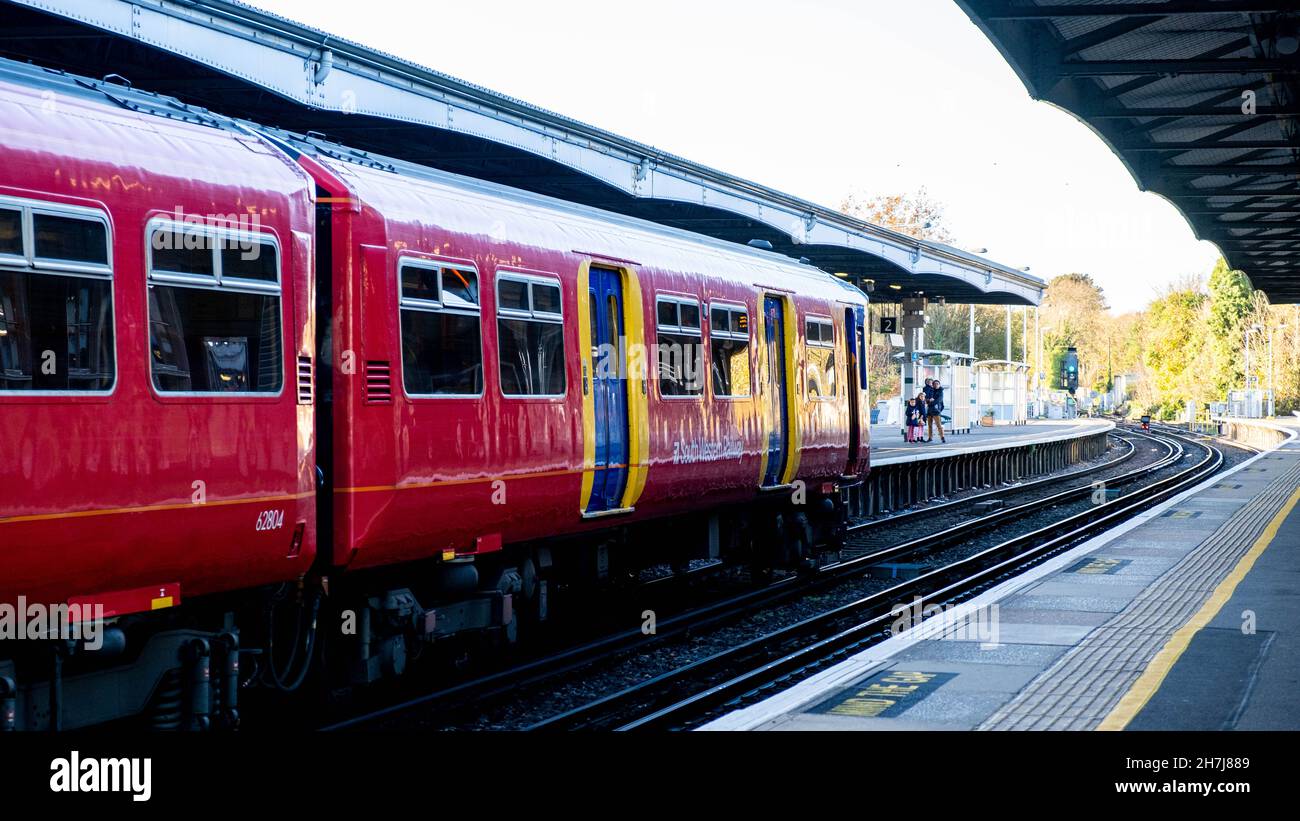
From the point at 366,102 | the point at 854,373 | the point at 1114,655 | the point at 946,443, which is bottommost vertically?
the point at 1114,655

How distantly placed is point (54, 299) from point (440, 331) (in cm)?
303

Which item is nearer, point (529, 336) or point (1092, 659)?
point (1092, 659)

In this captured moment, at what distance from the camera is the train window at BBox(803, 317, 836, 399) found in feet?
50.3

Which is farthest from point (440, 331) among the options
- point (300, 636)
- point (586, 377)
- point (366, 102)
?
point (366, 102)

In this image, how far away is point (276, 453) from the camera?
7.61 m

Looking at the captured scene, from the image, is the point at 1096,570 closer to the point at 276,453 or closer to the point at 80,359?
the point at 276,453

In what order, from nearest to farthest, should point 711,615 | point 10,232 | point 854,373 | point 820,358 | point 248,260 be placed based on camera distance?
point 10,232, point 248,260, point 711,615, point 820,358, point 854,373

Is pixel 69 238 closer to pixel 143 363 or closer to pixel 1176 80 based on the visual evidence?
pixel 143 363

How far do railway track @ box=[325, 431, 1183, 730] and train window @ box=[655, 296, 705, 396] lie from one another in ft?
6.97

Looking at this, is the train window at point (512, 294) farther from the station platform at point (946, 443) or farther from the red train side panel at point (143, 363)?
the station platform at point (946, 443)

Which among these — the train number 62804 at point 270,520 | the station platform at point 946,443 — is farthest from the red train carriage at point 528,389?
the station platform at point 946,443

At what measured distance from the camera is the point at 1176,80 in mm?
17594
